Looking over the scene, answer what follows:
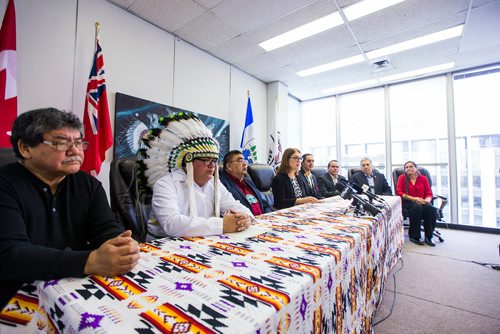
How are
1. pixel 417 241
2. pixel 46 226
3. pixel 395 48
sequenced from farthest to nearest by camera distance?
pixel 395 48 → pixel 417 241 → pixel 46 226

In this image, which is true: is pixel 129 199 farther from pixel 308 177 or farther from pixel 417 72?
pixel 417 72

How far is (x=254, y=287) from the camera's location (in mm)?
517

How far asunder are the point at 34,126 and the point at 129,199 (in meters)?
0.55

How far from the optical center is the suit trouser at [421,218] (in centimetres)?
329

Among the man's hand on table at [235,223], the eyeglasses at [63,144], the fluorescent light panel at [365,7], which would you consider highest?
the fluorescent light panel at [365,7]

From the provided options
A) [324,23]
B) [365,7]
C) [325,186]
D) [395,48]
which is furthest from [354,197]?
[395,48]

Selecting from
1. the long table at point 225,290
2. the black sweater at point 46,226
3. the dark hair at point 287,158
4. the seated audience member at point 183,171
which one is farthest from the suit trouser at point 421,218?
the black sweater at point 46,226

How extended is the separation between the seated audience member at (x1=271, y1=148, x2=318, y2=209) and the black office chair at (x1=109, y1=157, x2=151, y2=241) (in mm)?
1403

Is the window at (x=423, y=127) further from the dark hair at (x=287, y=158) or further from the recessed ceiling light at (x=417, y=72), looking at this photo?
the dark hair at (x=287, y=158)

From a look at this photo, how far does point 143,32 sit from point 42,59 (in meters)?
1.12

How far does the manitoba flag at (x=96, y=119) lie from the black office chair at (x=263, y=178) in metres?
1.48

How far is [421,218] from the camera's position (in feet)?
11.1

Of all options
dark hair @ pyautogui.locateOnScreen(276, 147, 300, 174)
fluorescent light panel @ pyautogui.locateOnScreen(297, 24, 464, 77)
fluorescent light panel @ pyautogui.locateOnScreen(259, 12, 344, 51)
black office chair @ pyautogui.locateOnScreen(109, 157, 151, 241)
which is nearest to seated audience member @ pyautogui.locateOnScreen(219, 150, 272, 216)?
dark hair @ pyautogui.locateOnScreen(276, 147, 300, 174)

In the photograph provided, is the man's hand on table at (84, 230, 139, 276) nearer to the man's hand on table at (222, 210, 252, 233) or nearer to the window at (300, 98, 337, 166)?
the man's hand on table at (222, 210, 252, 233)
